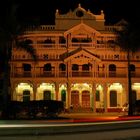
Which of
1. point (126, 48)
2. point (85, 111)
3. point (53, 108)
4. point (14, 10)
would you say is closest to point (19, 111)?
point (53, 108)

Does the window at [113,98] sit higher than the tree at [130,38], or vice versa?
the tree at [130,38]

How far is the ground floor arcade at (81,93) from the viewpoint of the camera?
5100cm

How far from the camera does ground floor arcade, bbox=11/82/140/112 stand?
2008 inches

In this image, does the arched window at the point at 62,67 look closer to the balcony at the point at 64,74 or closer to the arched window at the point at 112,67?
the balcony at the point at 64,74

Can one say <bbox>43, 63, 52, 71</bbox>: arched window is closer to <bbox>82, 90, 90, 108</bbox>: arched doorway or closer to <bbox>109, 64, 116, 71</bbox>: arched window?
<bbox>82, 90, 90, 108</bbox>: arched doorway

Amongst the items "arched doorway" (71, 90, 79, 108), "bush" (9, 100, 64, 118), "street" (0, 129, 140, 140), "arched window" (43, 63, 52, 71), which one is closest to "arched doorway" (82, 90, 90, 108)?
"arched doorway" (71, 90, 79, 108)

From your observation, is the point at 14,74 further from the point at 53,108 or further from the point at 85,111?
the point at 53,108

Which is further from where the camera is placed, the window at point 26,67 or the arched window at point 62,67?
the window at point 26,67

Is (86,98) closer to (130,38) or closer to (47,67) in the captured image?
(47,67)

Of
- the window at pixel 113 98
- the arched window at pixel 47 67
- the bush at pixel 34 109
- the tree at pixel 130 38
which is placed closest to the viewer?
the bush at pixel 34 109

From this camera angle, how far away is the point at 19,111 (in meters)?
36.7

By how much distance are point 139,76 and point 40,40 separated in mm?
11867

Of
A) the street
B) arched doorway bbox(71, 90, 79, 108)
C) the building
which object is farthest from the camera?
arched doorway bbox(71, 90, 79, 108)

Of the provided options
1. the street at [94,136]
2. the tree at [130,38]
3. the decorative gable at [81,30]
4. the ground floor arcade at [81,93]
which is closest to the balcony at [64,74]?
the ground floor arcade at [81,93]
